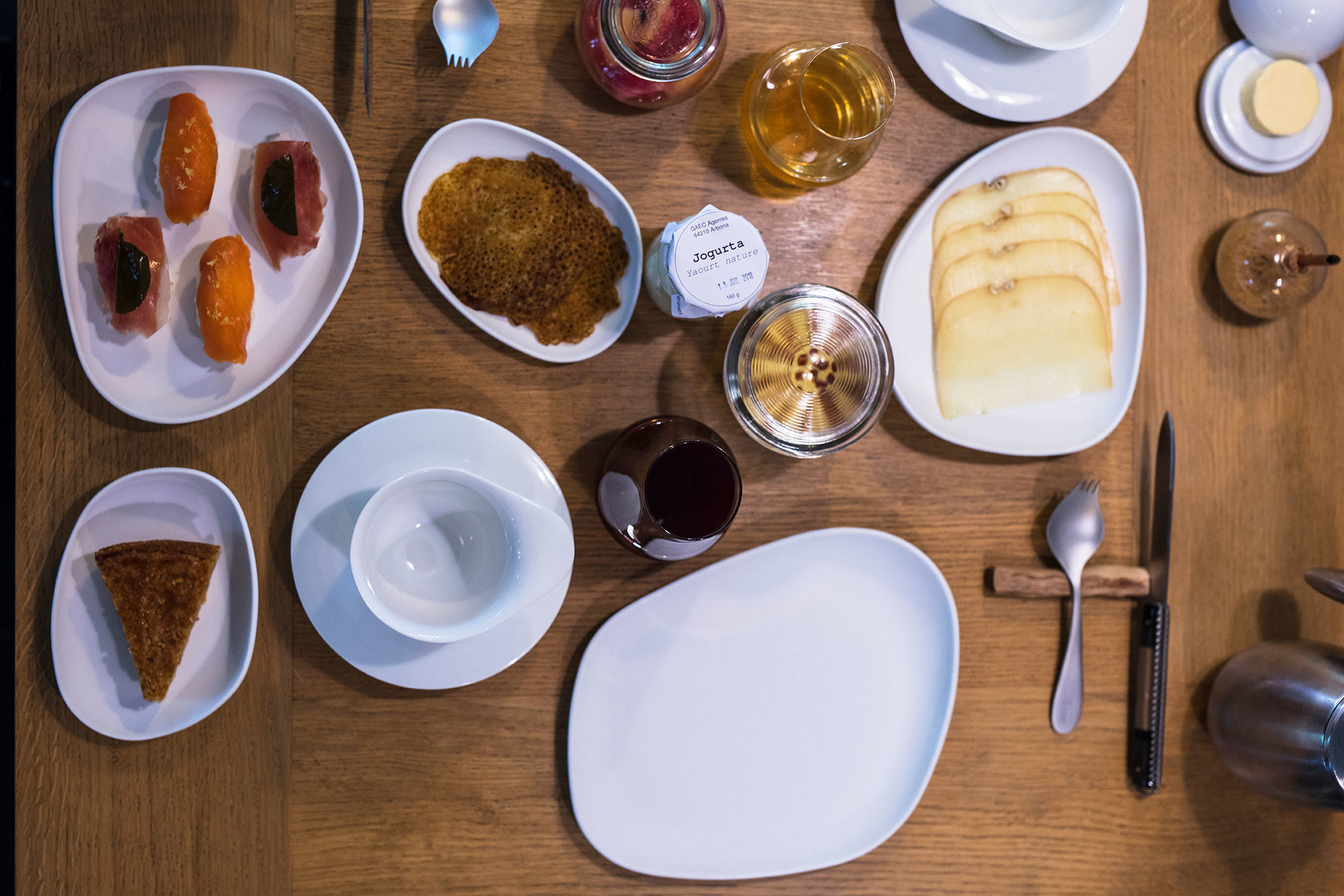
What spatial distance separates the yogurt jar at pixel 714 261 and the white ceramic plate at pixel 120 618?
0.53m

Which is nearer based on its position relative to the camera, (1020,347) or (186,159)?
(186,159)

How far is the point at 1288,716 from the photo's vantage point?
35.4 inches

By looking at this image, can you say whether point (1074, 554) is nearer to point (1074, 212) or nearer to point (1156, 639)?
point (1156, 639)

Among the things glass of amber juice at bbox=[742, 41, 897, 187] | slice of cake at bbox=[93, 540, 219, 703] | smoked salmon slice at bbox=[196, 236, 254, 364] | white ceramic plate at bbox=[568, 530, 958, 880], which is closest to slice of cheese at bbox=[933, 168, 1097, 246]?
glass of amber juice at bbox=[742, 41, 897, 187]

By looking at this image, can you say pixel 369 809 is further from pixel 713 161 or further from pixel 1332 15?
pixel 1332 15

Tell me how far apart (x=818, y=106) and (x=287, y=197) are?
574mm

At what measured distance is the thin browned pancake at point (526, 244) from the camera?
86cm

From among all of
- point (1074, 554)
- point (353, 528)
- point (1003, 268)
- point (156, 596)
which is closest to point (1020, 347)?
point (1003, 268)

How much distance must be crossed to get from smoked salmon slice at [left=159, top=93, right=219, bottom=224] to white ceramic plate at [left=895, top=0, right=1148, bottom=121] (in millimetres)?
771

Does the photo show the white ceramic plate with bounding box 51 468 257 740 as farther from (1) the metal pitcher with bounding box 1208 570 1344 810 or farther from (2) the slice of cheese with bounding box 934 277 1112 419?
(1) the metal pitcher with bounding box 1208 570 1344 810

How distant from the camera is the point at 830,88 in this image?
87cm

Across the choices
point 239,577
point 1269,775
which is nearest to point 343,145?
point 239,577

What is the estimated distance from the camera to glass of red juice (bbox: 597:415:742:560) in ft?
2.61

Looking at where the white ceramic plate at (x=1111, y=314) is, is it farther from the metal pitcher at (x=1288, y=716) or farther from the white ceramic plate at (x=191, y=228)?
the white ceramic plate at (x=191, y=228)
